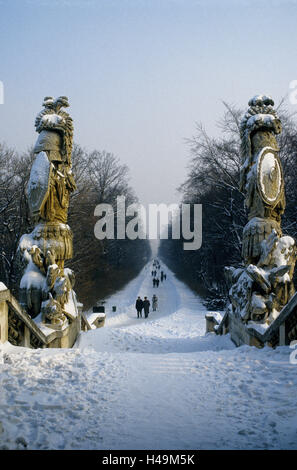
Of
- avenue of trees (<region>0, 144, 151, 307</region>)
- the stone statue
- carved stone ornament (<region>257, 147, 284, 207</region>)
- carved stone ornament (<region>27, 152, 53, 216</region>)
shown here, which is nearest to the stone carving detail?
carved stone ornament (<region>257, 147, 284, 207</region>)

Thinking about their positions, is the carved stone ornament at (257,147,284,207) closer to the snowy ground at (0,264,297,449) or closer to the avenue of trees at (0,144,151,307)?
the snowy ground at (0,264,297,449)

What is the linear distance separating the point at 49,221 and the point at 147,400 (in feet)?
15.8

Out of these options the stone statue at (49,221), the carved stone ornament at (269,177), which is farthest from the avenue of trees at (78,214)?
the carved stone ornament at (269,177)

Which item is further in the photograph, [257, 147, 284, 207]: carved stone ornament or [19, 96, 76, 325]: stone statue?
[257, 147, 284, 207]: carved stone ornament

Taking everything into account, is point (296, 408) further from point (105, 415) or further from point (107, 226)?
point (107, 226)

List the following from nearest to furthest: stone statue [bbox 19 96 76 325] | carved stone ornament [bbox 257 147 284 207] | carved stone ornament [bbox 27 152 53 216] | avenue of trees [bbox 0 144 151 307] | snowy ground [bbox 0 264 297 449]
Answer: snowy ground [bbox 0 264 297 449], stone statue [bbox 19 96 76 325], carved stone ornament [bbox 257 147 284 207], carved stone ornament [bbox 27 152 53 216], avenue of trees [bbox 0 144 151 307]

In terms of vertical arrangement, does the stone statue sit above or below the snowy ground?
above

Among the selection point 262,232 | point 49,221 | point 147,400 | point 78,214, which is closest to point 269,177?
point 262,232

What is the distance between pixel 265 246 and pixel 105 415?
478 cm

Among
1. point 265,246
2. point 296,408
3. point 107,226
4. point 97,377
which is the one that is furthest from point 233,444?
point 107,226

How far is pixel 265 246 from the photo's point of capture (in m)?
6.88

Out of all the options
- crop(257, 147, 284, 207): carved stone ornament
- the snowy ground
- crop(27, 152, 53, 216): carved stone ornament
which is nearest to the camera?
the snowy ground

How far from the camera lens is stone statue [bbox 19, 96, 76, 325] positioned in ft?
22.5

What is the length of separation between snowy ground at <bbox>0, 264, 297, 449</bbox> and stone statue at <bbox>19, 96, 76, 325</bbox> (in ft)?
5.96
